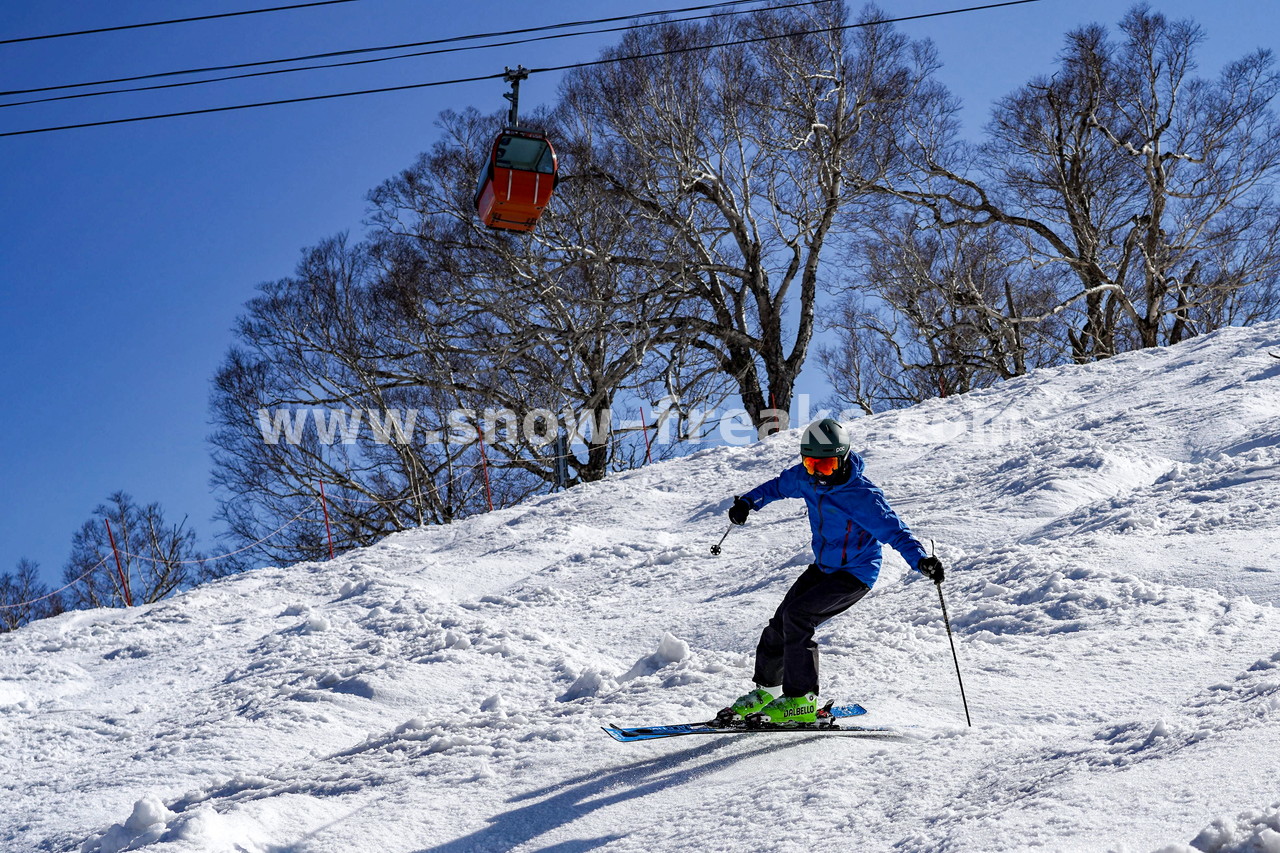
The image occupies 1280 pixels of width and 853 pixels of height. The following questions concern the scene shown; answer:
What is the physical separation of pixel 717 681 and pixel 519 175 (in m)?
8.43

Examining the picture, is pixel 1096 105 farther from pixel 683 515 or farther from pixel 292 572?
pixel 292 572

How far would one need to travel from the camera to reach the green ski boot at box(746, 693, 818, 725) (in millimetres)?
4211

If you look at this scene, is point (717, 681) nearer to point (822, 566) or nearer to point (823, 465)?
point (822, 566)

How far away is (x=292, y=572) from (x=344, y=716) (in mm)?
4891

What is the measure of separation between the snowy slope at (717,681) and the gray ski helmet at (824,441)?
1.22 metres

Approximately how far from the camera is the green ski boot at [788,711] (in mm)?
4211

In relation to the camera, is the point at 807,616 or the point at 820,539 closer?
the point at 807,616

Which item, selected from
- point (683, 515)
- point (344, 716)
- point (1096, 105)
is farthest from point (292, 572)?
point (1096, 105)

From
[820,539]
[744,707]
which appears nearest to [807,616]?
[820,539]

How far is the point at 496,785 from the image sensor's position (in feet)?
13.8

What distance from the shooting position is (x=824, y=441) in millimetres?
4320

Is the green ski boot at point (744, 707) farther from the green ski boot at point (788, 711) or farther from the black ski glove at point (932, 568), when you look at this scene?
the black ski glove at point (932, 568)

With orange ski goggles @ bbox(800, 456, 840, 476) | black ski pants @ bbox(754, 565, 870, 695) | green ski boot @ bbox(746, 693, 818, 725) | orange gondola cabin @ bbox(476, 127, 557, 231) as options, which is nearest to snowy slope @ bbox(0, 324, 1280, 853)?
green ski boot @ bbox(746, 693, 818, 725)

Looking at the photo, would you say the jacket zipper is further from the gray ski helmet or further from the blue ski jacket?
the gray ski helmet
